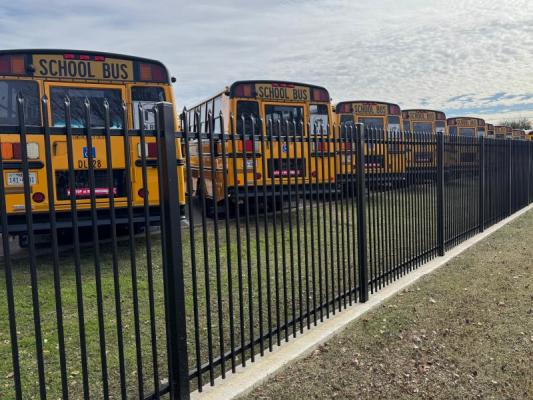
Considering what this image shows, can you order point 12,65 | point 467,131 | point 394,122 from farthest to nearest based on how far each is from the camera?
point 467,131, point 394,122, point 12,65

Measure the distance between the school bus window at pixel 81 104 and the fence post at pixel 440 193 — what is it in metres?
4.74

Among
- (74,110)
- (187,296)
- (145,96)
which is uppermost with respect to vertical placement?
(145,96)

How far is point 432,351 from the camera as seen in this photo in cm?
399

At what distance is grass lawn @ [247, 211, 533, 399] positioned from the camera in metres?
3.39

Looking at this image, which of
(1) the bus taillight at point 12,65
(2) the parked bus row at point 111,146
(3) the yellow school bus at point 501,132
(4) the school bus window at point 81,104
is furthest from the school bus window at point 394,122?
(3) the yellow school bus at point 501,132

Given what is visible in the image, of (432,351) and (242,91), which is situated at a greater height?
(242,91)

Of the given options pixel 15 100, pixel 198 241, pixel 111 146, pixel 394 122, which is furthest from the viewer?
pixel 394 122

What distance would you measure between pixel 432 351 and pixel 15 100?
603 centimetres

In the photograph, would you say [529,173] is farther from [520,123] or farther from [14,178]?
[520,123]

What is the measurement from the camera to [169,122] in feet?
9.64

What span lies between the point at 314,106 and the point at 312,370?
25.5ft

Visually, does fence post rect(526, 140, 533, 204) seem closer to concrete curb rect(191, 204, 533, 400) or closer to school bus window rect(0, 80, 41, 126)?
concrete curb rect(191, 204, 533, 400)

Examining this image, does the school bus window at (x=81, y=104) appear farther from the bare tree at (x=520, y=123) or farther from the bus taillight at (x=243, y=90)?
the bare tree at (x=520, y=123)

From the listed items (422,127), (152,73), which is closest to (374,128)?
(152,73)
